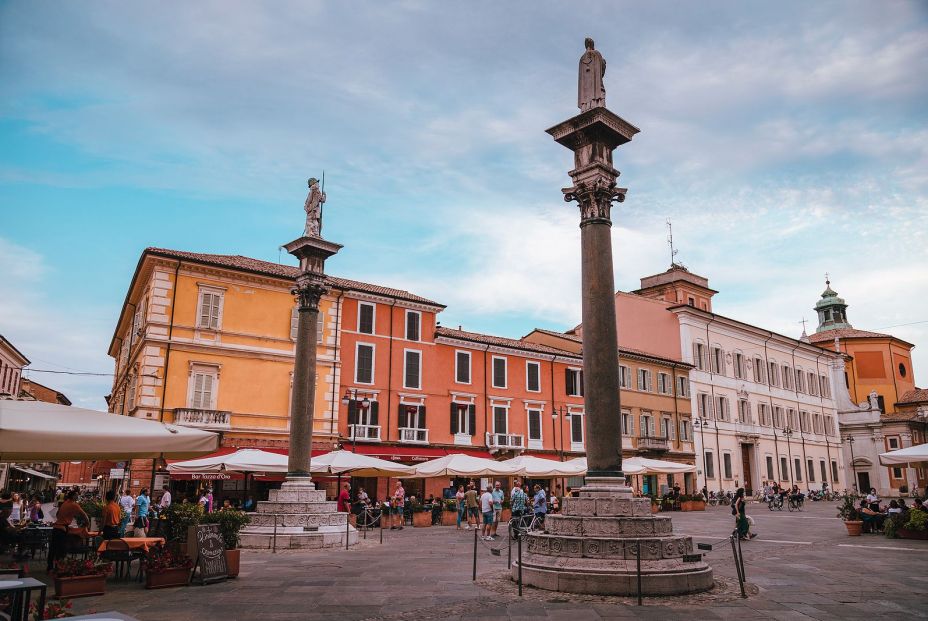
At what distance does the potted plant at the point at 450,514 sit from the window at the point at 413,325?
1045 centimetres

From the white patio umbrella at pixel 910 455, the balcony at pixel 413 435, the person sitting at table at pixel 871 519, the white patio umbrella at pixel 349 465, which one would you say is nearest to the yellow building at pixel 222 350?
the balcony at pixel 413 435

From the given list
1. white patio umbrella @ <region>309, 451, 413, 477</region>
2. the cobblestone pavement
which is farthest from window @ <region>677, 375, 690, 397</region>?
the cobblestone pavement

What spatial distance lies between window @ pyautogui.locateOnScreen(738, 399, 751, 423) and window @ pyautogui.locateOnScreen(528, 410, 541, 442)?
17.9 meters

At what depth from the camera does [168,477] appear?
2830cm

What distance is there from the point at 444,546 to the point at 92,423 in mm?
11434

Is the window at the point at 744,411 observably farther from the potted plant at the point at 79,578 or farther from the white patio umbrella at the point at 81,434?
the potted plant at the point at 79,578

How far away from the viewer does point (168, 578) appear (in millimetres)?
10266

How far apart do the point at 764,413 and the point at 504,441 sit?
24511 millimetres

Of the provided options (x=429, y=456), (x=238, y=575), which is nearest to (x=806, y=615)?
(x=238, y=575)

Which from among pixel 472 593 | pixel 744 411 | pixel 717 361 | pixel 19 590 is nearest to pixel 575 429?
pixel 717 361

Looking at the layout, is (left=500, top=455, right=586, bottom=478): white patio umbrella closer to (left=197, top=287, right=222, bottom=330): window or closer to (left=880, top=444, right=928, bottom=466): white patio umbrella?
(left=880, top=444, right=928, bottom=466): white patio umbrella

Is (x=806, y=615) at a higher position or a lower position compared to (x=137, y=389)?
lower

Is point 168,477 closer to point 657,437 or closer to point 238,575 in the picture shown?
point 238,575

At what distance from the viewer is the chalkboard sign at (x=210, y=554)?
10562 millimetres
